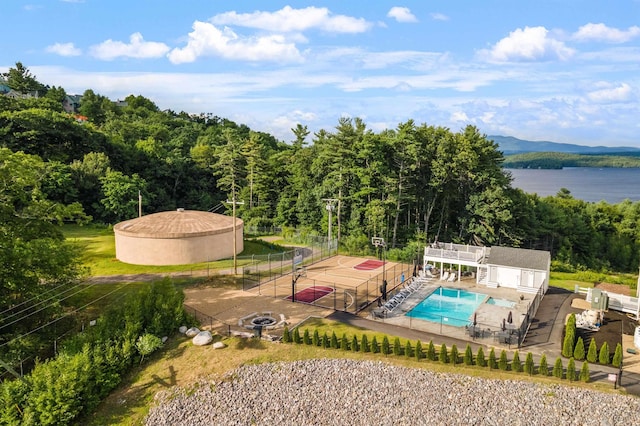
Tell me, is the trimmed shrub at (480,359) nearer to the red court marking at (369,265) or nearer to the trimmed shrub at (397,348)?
the trimmed shrub at (397,348)

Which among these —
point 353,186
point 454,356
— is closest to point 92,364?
point 454,356

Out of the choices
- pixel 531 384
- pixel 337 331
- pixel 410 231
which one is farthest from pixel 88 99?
pixel 531 384

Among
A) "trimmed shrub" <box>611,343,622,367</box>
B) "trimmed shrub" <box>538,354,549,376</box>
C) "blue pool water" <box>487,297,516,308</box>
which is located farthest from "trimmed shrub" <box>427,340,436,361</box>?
"blue pool water" <box>487,297,516,308</box>

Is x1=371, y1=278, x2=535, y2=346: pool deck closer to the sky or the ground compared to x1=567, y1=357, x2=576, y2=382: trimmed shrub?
closer to the ground

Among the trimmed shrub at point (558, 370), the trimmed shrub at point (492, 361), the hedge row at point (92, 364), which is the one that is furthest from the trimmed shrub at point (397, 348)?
the hedge row at point (92, 364)

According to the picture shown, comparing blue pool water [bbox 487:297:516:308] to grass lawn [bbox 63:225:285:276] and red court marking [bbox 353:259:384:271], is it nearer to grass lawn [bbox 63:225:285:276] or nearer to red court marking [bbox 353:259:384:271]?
red court marking [bbox 353:259:384:271]

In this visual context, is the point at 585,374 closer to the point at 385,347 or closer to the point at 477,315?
the point at 477,315

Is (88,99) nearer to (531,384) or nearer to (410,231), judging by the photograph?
(410,231)
